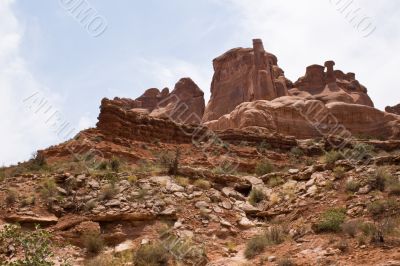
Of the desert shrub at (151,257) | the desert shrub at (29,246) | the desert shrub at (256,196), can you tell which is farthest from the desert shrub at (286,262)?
the desert shrub at (256,196)

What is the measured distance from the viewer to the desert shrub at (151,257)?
10.5 metres

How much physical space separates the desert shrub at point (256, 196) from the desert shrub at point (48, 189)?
19.3ft

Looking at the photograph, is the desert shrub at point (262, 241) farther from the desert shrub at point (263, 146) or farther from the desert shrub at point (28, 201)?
the desert shrub at point (263, 146)

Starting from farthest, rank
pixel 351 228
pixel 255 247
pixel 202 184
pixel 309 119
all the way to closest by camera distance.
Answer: pixel 309 119 → pixel 202 184 → pixel 255 247 → pixel 351 228

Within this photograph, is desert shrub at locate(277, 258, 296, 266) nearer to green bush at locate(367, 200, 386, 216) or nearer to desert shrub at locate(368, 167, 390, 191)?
green bush at locate(367, 200, 386, 216)

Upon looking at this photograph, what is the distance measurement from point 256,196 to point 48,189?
20.5 ft

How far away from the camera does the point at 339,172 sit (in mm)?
15117

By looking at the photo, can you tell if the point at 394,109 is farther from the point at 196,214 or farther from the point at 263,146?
the point at 196,214

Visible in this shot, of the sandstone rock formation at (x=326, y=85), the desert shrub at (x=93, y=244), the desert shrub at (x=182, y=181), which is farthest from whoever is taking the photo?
the sandstone rock formation at (x=326, y=85)

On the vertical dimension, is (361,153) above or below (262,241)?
above

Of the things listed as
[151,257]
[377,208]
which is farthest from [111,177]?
[377,208]

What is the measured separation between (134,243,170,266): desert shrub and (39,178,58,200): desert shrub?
13.2 feet

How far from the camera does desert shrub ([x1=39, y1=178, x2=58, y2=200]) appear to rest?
13.6 m

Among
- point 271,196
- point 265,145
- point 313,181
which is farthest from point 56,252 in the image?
point 265,145
